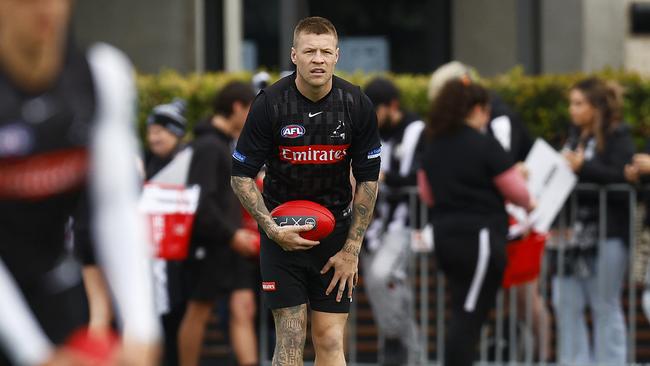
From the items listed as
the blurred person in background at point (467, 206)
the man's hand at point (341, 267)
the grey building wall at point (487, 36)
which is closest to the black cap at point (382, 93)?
the blurred person in background at point (467, 206)

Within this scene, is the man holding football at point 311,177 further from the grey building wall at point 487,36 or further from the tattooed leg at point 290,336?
the grey building wall at point 487,36

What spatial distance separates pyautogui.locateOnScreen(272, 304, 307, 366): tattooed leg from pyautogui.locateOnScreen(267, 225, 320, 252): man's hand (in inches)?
12.7

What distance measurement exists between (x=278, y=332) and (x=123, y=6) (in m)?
9.69

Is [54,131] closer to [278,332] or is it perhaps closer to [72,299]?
[72,299]

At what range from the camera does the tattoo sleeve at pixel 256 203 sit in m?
5.98

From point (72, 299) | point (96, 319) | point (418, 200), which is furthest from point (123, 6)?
point (72, 299)

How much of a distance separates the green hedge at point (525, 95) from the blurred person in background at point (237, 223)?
311 centimetres

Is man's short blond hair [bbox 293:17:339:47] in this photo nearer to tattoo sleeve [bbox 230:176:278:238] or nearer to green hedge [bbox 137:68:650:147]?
tattoo sleeve [bbox 230:176:278:238]

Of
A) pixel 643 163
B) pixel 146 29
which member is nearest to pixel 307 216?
pixel 643 163

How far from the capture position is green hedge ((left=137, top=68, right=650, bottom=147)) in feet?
38.5

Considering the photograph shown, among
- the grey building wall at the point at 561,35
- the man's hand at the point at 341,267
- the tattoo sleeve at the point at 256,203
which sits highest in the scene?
the grey building wall at the point at 561,35

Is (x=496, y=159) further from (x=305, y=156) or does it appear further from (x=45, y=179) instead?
(x=45, y=179)

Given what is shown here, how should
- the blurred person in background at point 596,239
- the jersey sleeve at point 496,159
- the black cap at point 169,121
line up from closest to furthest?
the jersey sleeve at point 496,159 → the black cap at point 169,121 → the blurred person in background at point 596,239

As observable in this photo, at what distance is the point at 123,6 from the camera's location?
15203 mm
